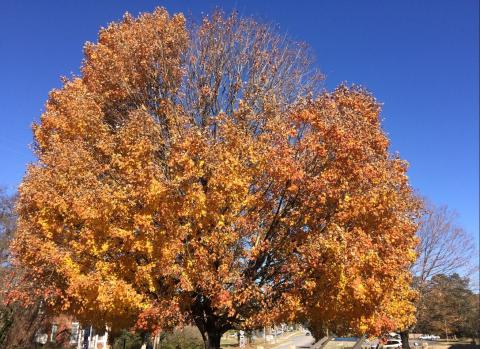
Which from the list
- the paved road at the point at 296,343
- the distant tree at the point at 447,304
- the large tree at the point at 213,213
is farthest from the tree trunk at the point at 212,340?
the paved road at the point at 296,343

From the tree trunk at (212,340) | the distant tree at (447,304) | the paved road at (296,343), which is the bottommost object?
the paved road at (296,343)

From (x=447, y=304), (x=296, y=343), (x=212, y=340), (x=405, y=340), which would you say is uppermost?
(x=447, y=304)

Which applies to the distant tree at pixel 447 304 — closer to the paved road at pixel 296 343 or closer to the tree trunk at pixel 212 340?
the paved road at pixel 296 343

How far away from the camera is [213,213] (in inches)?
374

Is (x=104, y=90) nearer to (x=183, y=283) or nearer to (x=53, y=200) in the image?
(x=53, y=200)

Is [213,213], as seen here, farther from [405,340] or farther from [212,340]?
[405,340]

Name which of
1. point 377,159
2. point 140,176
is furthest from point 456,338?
point 140,176

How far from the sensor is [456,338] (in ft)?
213

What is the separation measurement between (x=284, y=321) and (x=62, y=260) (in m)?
5.59

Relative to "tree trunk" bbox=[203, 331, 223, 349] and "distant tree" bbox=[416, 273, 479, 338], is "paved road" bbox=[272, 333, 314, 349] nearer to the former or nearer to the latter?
"distant tree" bbox=[416, 273, 479, 338]

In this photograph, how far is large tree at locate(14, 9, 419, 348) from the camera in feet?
30.6

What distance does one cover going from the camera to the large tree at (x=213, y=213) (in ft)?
30.6

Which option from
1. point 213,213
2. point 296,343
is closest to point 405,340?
point 213,213

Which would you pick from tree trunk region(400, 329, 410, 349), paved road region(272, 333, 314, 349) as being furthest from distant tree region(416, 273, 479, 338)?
paved road region(272, 333, 314, 349)
